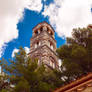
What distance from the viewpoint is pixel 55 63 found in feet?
72.7

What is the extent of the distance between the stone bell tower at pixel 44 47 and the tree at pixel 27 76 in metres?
9.12

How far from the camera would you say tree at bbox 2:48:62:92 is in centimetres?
697

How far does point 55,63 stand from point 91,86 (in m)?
18.3

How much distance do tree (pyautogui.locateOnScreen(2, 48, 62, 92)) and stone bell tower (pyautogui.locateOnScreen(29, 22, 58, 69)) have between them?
359 inches

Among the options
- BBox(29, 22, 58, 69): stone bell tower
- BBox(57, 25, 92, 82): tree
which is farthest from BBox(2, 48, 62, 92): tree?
BBox(29, 22, 58, 69): stone bell tower

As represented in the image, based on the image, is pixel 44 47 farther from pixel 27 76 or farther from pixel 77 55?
pixel 27 76

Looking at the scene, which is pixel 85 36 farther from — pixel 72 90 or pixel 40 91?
pixel 72 90

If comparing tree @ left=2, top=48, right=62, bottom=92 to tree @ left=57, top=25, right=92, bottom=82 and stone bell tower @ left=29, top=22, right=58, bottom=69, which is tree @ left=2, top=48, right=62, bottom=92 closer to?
tree @ left=57, top=25, right=92, bottom=82

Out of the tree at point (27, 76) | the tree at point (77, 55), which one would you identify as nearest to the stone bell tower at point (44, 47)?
the tree at point (77, 55)

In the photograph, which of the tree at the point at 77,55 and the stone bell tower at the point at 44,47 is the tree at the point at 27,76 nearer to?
the tree at the point at 77,55

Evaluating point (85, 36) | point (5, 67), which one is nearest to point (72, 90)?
point (5, 67)

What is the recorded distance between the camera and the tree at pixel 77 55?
860cm

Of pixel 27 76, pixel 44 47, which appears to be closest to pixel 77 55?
pixel 27 76

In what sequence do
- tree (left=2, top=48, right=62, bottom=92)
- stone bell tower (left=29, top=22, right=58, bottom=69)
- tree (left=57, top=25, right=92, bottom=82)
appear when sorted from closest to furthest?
1. tree (left=2, top=48, right=62, bottom=92)
2. tree (left=57, top=25, right=92, bottom=82)
3. stone bell tower (left=29, top=22, right=58, bottom=69)
